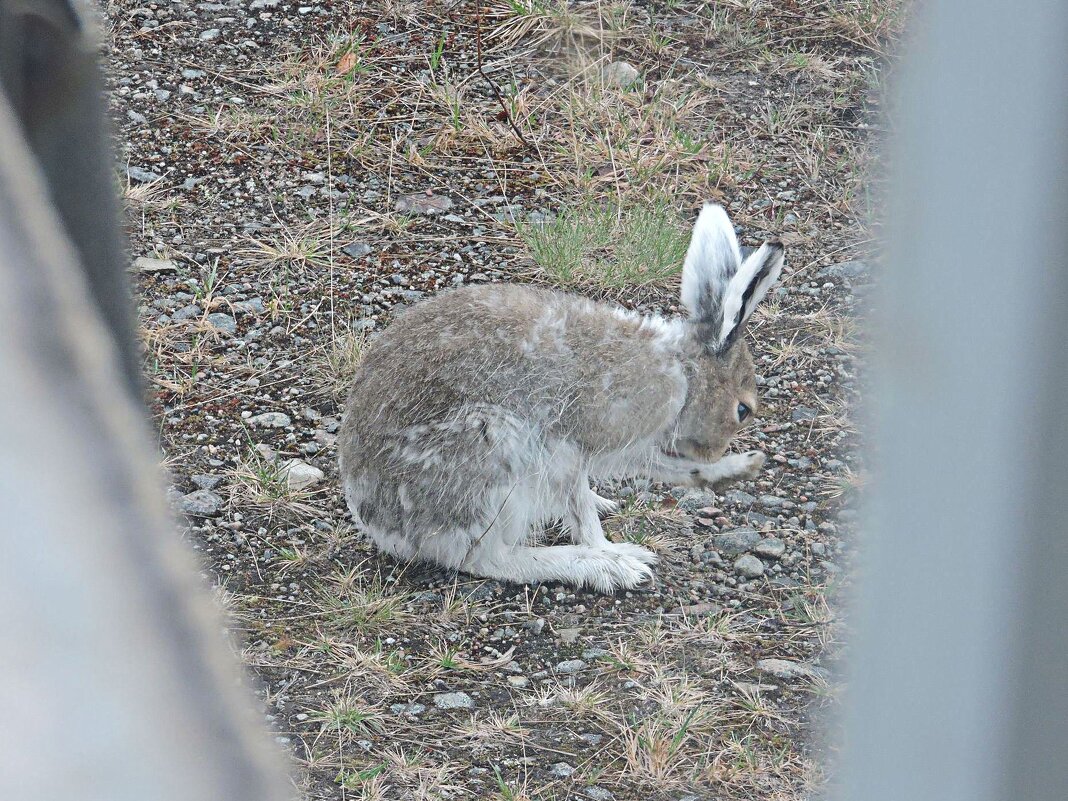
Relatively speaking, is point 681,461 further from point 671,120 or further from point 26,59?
point 26,59

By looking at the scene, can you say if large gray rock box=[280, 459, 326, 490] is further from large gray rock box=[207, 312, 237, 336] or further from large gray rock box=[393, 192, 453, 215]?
large gray rock box=[393, 192, 453, 215]

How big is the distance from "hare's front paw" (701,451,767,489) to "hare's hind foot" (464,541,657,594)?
39 centimetres

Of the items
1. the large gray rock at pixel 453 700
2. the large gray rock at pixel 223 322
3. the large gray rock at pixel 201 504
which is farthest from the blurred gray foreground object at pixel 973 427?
the large gray rock at pixel 223 322

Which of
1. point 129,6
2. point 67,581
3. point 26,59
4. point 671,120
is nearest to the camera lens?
point 67,581

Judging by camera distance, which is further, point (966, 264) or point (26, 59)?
point (26, 59)

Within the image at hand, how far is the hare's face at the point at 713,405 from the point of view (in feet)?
12.2

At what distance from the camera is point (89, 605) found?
13.6 inches

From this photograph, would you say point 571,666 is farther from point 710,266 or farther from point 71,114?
point 71,114

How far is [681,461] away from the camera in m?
3.79

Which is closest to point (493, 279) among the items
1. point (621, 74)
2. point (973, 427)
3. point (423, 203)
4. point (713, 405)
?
point (423, 203)

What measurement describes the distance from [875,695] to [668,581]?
3.17m

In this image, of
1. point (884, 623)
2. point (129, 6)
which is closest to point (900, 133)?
point (884, 623)

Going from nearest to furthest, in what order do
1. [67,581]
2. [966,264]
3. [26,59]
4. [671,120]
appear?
[67,581] → [966,264] → [26,59] → [671,120]

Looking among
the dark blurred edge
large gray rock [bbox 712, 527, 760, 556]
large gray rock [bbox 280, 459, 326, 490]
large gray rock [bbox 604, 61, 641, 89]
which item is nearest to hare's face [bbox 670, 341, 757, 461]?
large gray rock [bbox 712, 527, 760, 556]
